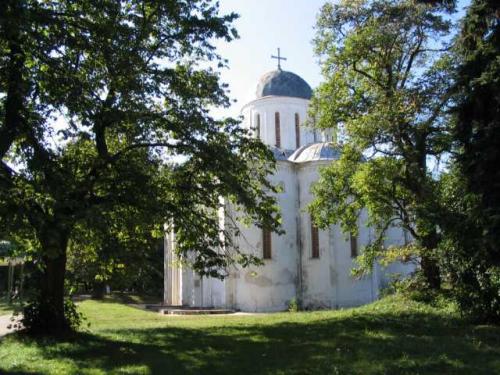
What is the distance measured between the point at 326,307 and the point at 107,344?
19.3 meters

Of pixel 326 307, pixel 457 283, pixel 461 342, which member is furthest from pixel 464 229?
pixel 326 307

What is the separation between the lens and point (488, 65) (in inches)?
445

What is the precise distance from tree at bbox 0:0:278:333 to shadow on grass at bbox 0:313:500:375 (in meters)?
1.85

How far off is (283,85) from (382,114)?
20511mm

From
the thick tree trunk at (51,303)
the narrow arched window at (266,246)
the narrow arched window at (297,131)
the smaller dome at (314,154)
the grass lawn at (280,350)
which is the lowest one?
the grass lawn at (280,350)

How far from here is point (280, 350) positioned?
32.5ft

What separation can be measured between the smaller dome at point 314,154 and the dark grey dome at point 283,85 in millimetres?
4874

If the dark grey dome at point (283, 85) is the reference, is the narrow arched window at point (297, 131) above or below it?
below

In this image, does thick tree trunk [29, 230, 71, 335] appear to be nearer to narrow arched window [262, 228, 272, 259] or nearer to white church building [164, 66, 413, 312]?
white church building [164, 66, 413, 312]

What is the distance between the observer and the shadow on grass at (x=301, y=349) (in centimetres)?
818

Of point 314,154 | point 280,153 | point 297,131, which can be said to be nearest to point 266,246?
point 280,153

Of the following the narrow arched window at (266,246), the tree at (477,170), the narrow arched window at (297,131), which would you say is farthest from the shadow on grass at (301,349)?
the narrow arched window at (297,131)

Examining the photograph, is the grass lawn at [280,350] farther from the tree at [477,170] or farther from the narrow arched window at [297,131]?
the narrow arched window at [297,131]

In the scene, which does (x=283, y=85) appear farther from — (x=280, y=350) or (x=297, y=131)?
(x=280, y=350)
